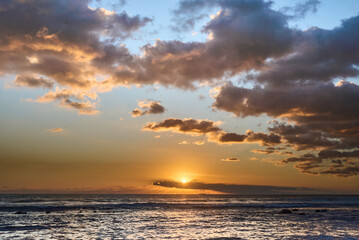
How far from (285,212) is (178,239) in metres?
47.1

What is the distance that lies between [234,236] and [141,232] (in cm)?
1081

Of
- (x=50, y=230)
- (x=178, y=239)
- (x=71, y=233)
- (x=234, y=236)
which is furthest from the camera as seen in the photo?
(x=50, y=230)

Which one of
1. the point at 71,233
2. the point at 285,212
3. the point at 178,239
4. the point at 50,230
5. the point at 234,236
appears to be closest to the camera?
the point at 178,239

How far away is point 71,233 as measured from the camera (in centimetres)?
3666

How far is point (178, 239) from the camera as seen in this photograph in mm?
31906

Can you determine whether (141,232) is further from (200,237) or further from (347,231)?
(347,231)

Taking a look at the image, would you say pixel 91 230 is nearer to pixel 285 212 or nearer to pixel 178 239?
pixel 178 239

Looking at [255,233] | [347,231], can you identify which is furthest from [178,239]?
[347,231]

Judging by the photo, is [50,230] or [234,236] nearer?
[234,236]

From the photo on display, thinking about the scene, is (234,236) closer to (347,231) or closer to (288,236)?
(288,236)

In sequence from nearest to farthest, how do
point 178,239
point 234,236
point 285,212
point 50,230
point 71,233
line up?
point 178,239 → point 234,236 → point 71,233 → point 50,230 → point 285,212

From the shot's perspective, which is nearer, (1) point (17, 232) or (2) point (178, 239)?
(2) point (178, 239)

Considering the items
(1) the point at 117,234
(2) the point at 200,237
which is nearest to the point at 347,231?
(2) the point at 200,237

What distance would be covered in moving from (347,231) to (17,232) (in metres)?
39.2
